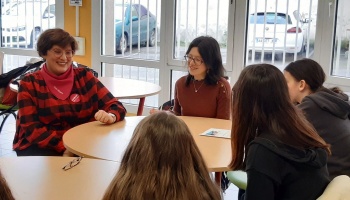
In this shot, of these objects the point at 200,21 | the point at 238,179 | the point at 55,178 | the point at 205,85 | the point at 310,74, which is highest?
the point at 200,21

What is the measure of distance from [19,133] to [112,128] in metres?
0.55

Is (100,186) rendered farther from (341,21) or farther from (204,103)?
(341,21)

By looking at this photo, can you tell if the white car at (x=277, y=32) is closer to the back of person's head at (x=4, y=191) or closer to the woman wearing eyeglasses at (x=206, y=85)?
the woman wearing eyeglasses at (x=206, y=85)

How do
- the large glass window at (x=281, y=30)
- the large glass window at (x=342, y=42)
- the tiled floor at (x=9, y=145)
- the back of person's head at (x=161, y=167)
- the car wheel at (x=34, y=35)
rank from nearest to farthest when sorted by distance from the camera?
the back of person's head at (x=161, y=167), the tiled floor at (x=9, y=145), the large glass window at (x=342, y=42), the large glass window at (x=281, y=30), the car wheel at (x=34, y=35)

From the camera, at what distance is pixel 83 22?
5.30 meters

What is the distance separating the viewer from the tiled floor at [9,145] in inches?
133

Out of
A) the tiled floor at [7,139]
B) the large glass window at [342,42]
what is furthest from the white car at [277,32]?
the tiled floor at [7,139]

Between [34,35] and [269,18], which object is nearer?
[269,18]

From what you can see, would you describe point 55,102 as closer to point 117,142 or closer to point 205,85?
point 117,142

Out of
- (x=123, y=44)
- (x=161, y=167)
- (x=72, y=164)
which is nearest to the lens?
(x=161, y=167)

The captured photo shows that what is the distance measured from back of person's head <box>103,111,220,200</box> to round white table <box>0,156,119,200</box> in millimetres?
360

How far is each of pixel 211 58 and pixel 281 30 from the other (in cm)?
153

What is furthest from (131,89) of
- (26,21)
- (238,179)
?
(26,21)

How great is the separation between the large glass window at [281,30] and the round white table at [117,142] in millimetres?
1814
